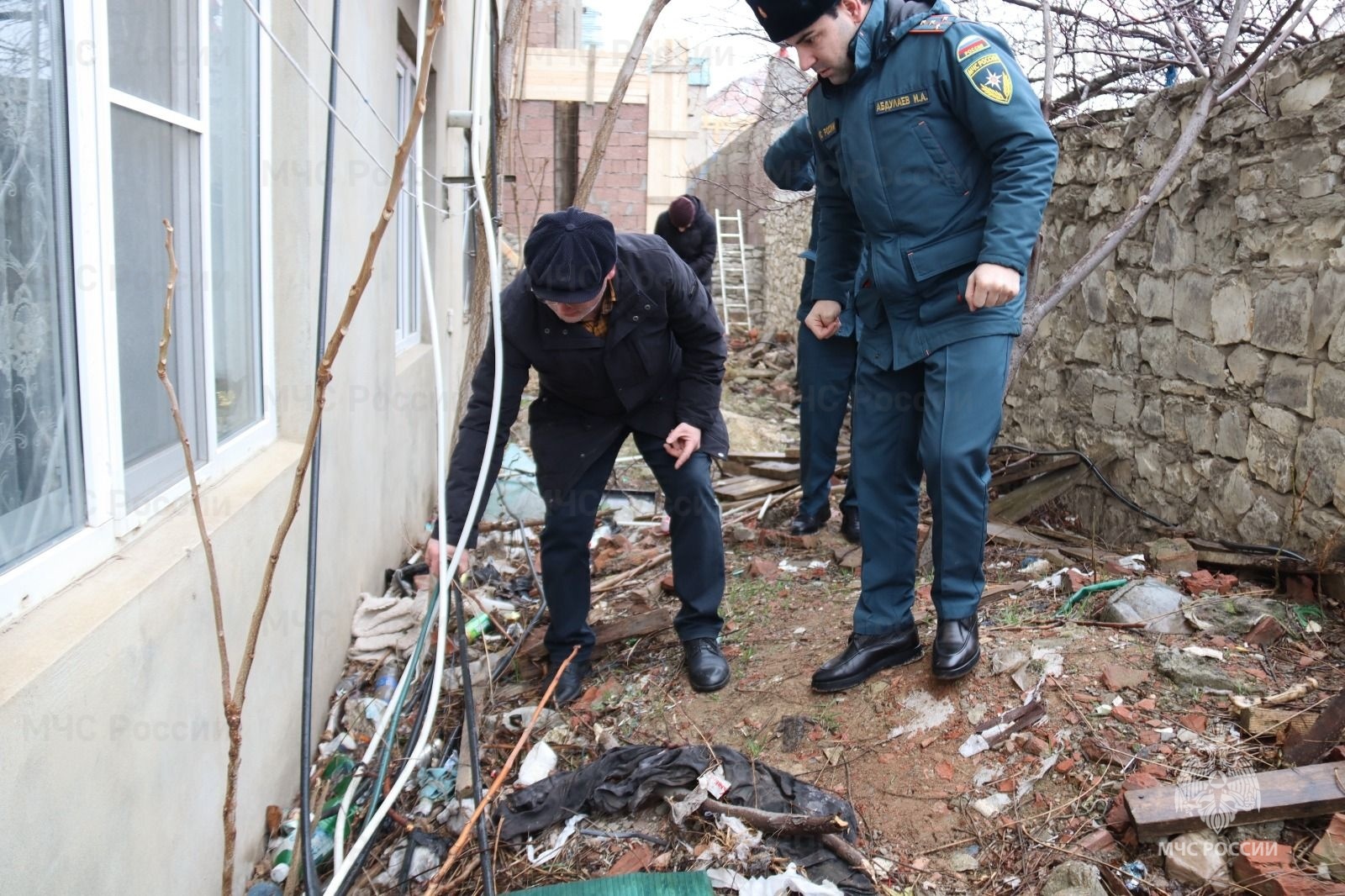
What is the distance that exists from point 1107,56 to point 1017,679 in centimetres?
365

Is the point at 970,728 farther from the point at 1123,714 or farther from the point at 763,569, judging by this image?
the point at 763,569

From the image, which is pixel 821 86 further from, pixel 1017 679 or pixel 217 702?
pixel 217 702

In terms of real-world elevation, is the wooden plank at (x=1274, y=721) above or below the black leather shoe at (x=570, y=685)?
above

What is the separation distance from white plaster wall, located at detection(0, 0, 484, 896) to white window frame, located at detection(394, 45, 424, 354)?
69 centimetres

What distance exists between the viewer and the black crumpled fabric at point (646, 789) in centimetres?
273

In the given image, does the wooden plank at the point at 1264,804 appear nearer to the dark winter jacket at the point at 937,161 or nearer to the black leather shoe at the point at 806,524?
the dark winter jacket at the point at 937,161

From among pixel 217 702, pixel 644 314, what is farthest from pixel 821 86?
pixel 217 702

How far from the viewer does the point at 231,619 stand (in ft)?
8.39

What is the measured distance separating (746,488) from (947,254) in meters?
3.28

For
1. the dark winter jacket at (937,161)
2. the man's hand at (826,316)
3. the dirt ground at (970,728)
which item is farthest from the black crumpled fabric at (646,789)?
the man's hand at (826,316)

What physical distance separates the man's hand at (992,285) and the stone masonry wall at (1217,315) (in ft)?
6.30

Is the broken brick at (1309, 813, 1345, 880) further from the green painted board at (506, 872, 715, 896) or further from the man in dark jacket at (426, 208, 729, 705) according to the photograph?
the man in dark jacket at (426, 208, 729, 705)

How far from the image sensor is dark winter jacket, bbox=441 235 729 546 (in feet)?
10.3

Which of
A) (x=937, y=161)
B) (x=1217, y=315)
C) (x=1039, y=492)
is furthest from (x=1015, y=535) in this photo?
(x=937, y=161)
